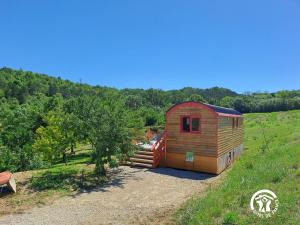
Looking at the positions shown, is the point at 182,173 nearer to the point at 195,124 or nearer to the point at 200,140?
the point at 200,140

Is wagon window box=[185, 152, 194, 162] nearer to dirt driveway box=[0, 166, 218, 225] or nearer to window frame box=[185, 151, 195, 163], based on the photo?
window frame box=[185, 151, 195, 163]

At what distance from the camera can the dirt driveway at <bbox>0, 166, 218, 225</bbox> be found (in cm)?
759

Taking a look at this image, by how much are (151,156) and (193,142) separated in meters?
2.58

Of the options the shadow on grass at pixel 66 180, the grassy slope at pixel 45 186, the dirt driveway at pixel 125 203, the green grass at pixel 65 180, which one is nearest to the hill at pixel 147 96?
the green grass at pixel 65 180

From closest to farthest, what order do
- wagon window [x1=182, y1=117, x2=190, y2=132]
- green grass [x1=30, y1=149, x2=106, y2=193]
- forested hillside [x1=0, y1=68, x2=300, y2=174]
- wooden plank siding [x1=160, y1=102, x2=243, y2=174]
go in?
green grass [x1=30, y1=149, x2=106, y2=193] → forested hillside [x1=0, y1=68, x2=300, y2=174] → wooden plank siding [x1=160, y1=102, x2=243, y2=174] → wagon window [x1=182, y1=117, x2=190, y2=132]

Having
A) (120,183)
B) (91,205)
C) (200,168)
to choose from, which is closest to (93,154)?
(120,183)

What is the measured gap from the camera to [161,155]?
15266mm

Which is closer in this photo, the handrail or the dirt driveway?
the dirt driveway

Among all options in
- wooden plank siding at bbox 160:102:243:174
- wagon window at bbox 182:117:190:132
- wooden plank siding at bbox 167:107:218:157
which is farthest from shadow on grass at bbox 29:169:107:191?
wagon window at bbox 182:117:190:132

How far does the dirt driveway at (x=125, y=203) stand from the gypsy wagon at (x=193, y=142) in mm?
1387

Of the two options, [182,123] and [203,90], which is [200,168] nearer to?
[182,123]

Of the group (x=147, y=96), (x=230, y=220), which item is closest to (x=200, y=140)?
(x=230, y=220)

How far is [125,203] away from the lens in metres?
8.98

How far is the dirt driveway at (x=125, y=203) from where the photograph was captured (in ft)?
24.9
